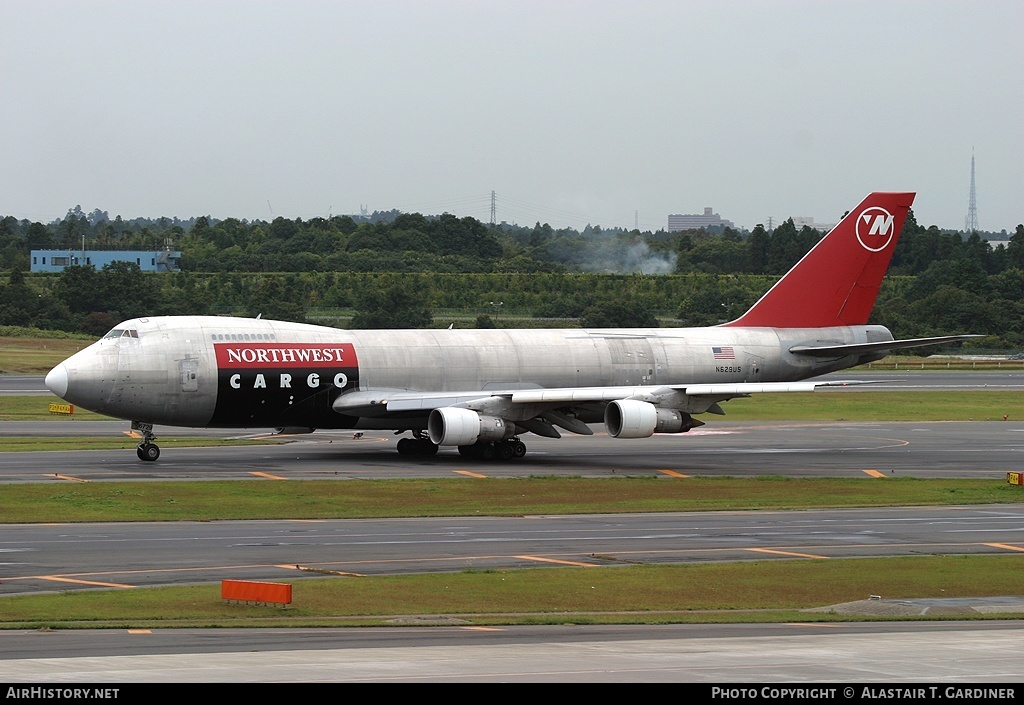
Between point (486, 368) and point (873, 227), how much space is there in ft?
64.8

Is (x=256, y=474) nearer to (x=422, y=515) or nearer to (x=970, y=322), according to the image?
(x=422, y=515)

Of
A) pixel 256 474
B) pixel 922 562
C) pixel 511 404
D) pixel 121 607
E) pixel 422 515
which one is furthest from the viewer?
pixel 511 404

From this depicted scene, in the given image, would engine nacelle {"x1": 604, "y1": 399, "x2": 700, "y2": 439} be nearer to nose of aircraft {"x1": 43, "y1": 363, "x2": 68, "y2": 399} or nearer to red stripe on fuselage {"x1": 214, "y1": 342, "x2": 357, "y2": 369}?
red stripe on fuselage {"x1": 214, "y1": 342, "x2": 357, "y2": 369}

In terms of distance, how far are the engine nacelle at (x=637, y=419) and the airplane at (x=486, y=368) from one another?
53 mm

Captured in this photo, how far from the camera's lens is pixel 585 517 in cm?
4141

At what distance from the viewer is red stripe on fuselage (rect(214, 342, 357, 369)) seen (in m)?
53.2

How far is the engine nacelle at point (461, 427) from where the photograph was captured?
52.5 m

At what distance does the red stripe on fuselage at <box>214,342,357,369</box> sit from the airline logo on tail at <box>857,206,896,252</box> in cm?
2454

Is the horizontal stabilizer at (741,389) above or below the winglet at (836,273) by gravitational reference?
below

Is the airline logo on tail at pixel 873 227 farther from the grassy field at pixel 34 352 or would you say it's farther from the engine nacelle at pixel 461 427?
the grassy field at pixel 34 352

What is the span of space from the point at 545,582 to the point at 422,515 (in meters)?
11.7

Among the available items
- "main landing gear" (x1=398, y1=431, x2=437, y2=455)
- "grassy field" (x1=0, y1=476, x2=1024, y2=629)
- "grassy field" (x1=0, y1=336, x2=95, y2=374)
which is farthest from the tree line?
"grassy field" (x1=0, y1=476, x2=1024, y2=629)

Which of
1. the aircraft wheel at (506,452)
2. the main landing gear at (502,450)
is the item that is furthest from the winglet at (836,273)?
the aircraft wheel at (506,452)
